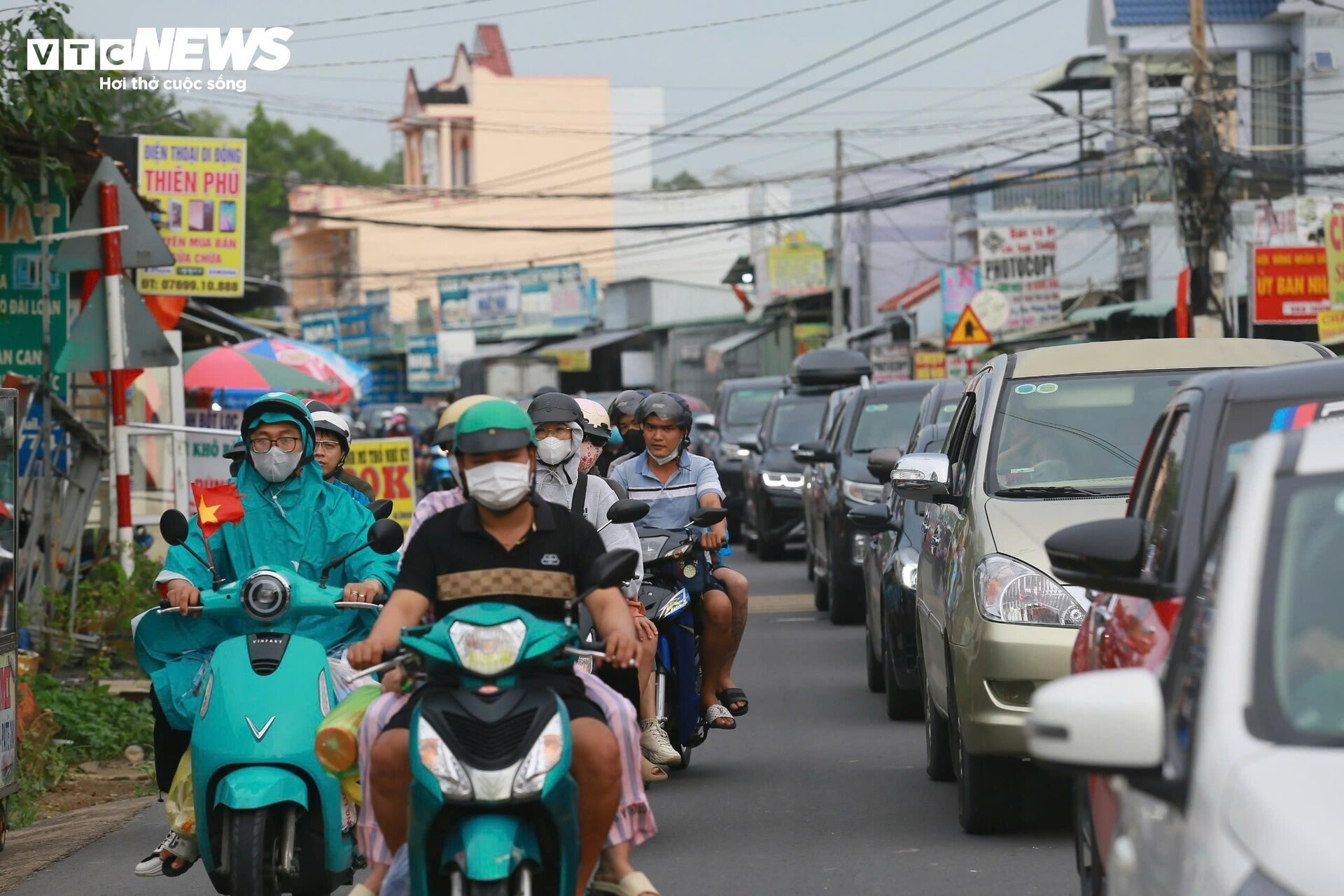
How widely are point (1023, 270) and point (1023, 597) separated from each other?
28394 mm

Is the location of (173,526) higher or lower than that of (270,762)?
higher

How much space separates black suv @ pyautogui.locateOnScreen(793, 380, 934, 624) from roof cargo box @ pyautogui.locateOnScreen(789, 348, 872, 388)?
23.7 feet

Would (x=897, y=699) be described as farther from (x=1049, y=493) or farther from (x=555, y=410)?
(x=555, y=410)

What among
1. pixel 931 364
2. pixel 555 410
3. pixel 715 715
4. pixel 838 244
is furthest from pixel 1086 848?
pixel 838 244

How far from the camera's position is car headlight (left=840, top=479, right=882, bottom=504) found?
1703cm

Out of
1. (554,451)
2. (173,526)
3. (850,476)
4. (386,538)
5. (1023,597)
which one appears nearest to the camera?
(386,538)

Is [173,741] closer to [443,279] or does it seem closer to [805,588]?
[805,588]

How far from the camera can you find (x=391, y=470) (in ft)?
62.1

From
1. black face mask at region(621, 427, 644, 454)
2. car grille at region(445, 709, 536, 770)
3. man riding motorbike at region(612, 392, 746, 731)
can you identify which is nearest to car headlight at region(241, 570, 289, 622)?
car grille at region(445, 709, 536, 770)

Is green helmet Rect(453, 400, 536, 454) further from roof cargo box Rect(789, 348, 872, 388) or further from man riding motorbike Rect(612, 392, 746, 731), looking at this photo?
roof cargo box Rect(789, 348, 872, 388)

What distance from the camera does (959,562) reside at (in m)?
8.34

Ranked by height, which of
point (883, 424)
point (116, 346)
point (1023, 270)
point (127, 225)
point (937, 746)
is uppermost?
point (1023, 270)

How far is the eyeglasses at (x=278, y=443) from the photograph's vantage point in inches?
280

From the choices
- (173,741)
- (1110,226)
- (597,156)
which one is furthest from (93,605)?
(597,156)
